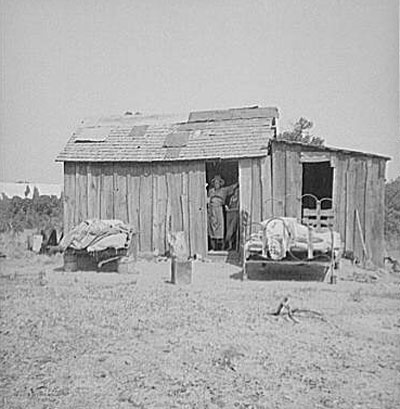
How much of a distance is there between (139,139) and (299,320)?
637 centimetres

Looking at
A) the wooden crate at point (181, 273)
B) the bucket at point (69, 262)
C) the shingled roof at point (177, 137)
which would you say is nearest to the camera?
the wooden crate at point (181, 273)

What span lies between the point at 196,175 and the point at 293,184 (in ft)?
5.44

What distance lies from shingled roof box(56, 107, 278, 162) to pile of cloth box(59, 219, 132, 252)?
2162 millimetres

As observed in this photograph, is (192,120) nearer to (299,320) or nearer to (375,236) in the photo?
(375,236)

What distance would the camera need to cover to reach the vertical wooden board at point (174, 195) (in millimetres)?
10250

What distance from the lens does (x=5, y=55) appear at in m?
3.16

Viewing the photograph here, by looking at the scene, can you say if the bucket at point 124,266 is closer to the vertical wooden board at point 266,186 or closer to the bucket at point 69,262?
the bucket at point 69,262

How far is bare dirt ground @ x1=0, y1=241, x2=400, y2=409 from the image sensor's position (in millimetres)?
3355

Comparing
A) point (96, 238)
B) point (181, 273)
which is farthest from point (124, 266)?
point (181, 273)

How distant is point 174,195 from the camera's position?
10273 mm

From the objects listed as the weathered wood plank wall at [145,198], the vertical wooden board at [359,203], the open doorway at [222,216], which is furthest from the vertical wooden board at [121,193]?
the vertical wooden board at [359,203]

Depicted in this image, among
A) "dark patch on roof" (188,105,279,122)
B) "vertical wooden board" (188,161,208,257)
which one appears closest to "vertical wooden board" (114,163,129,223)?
"vertical wooden board" (188,161,208,257)

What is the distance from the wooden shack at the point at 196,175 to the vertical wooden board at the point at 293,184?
0.02m

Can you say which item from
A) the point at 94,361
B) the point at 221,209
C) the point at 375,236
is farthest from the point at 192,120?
the point at 94,361
